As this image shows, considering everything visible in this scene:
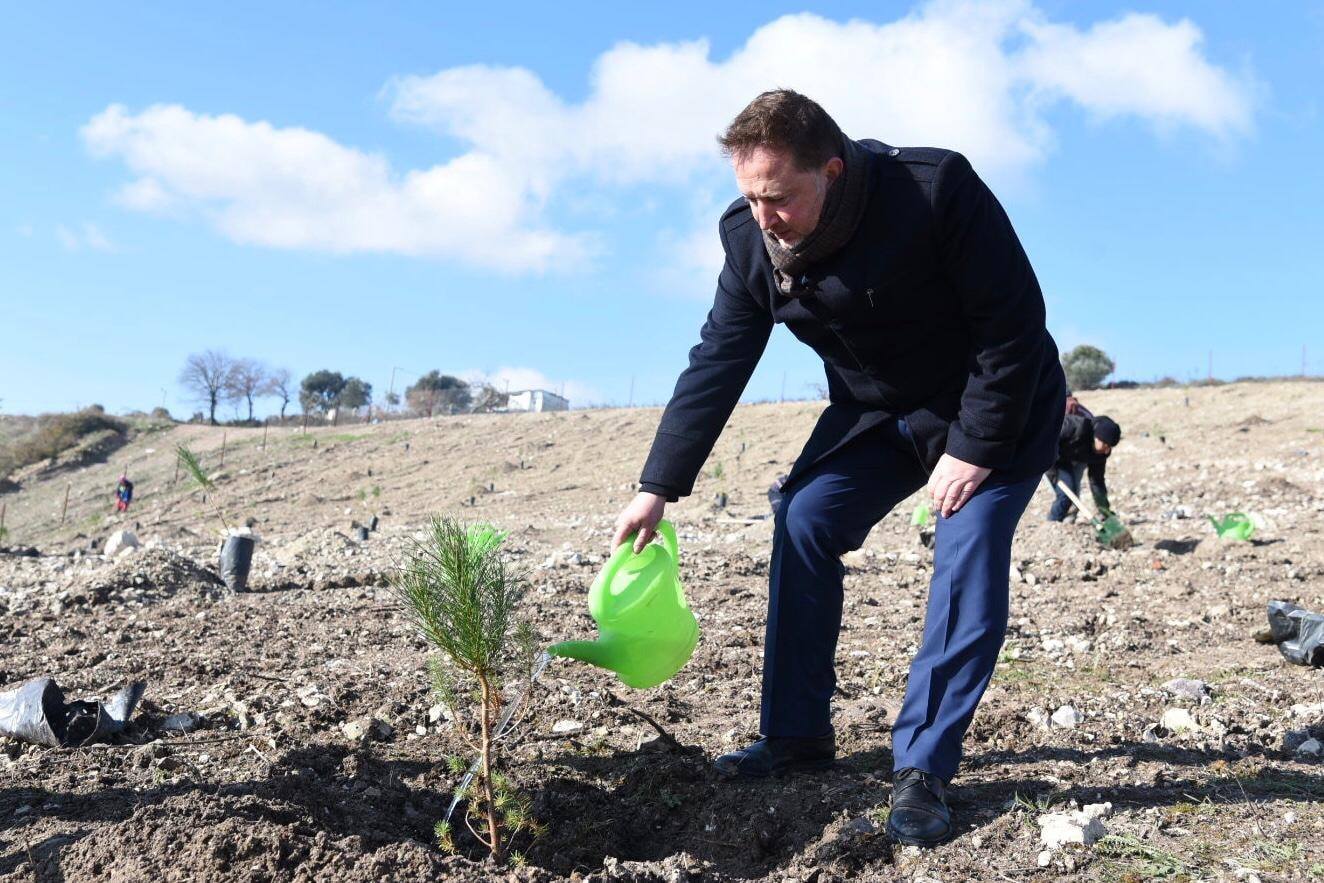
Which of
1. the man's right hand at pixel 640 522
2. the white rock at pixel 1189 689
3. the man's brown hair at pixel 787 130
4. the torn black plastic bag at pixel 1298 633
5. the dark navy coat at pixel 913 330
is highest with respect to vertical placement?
the man's brown hair at pixel 787 130

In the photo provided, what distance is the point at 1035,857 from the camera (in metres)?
2.30

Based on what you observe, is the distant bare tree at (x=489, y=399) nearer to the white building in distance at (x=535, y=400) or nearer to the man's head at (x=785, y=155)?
the white building in distance at (x=535, y=400)

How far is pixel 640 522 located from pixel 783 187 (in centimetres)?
96

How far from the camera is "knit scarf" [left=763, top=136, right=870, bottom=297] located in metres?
2.53

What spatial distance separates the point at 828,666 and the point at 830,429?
0.68 meters

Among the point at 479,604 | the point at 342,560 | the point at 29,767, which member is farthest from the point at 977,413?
the point at 342,560

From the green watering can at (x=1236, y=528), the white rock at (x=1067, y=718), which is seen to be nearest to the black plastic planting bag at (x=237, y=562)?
the white rock at (x=1067, y=718)

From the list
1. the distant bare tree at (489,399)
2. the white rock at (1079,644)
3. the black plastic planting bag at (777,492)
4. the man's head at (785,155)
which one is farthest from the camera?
the distant bare tree at (489,399)

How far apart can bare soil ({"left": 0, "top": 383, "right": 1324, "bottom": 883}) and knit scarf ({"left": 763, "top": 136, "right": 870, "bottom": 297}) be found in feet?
4.62

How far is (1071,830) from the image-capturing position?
2324 mm

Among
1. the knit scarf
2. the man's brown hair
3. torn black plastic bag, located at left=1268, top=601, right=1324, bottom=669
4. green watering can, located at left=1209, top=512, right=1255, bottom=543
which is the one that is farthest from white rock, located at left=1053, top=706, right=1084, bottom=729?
green watering can, located at left=1209, top=512, right=1255, bottom=543

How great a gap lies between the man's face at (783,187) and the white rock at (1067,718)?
1.84 m

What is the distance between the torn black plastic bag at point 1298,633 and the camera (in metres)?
4.16

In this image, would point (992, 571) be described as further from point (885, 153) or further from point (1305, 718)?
point (1305, 718)
